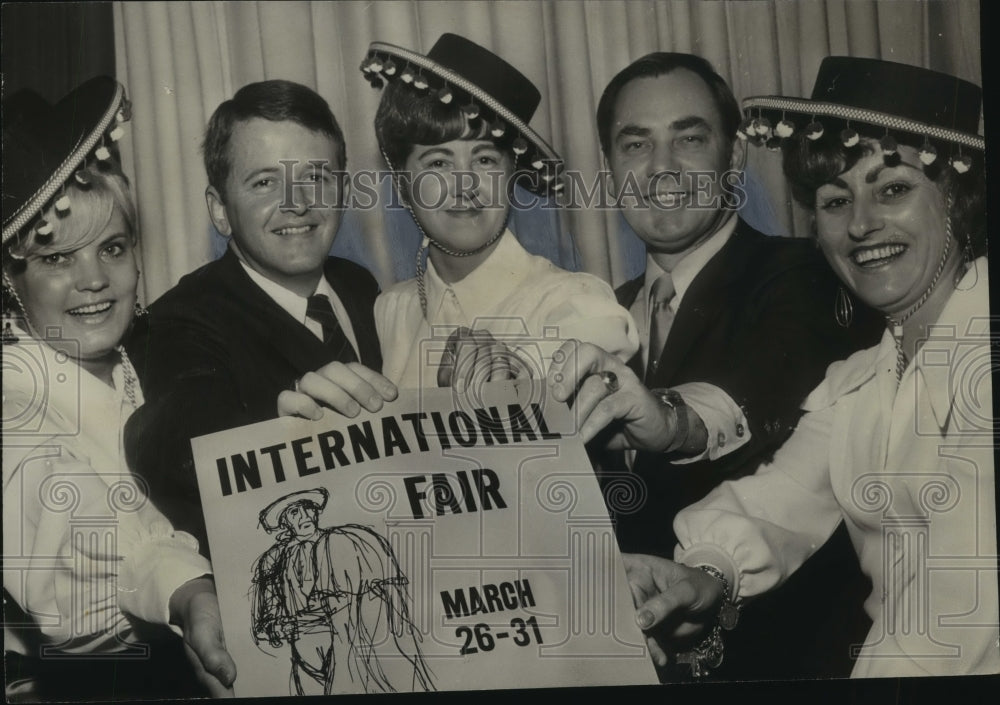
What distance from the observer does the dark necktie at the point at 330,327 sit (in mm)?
2256

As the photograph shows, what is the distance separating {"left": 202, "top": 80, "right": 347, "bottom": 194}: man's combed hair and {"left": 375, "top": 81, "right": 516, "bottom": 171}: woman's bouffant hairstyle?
0.10 m

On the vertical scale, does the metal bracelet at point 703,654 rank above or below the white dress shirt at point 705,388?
below

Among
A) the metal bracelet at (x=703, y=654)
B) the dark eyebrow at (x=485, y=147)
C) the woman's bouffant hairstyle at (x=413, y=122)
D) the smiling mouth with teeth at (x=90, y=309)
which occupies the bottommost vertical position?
the metal bracelet at (x=703, y=654)

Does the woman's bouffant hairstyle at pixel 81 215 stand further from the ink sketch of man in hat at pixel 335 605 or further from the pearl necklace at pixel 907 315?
the pearl necklace at pixel 907 315

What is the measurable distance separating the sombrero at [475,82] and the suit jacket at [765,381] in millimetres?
348

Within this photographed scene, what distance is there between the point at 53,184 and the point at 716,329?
1437mm

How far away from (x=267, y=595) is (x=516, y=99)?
1174mm

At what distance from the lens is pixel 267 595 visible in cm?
221

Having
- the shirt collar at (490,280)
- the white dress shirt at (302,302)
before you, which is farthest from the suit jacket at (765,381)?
the white dress shirt at (302,302)

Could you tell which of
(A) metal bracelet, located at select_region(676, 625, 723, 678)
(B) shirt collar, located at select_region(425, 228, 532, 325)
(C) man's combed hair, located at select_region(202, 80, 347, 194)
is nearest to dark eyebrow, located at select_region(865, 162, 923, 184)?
A: (B) shirt collar, located at select_region(425, 228, 532, 325)

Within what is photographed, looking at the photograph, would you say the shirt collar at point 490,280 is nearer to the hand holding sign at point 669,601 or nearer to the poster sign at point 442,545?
the poster sign at point 442,545

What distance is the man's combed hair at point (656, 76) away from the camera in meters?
2.28

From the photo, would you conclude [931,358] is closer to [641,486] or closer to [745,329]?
[745,329]

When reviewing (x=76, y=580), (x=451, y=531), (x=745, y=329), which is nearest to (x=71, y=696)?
(x=76, y=580)
